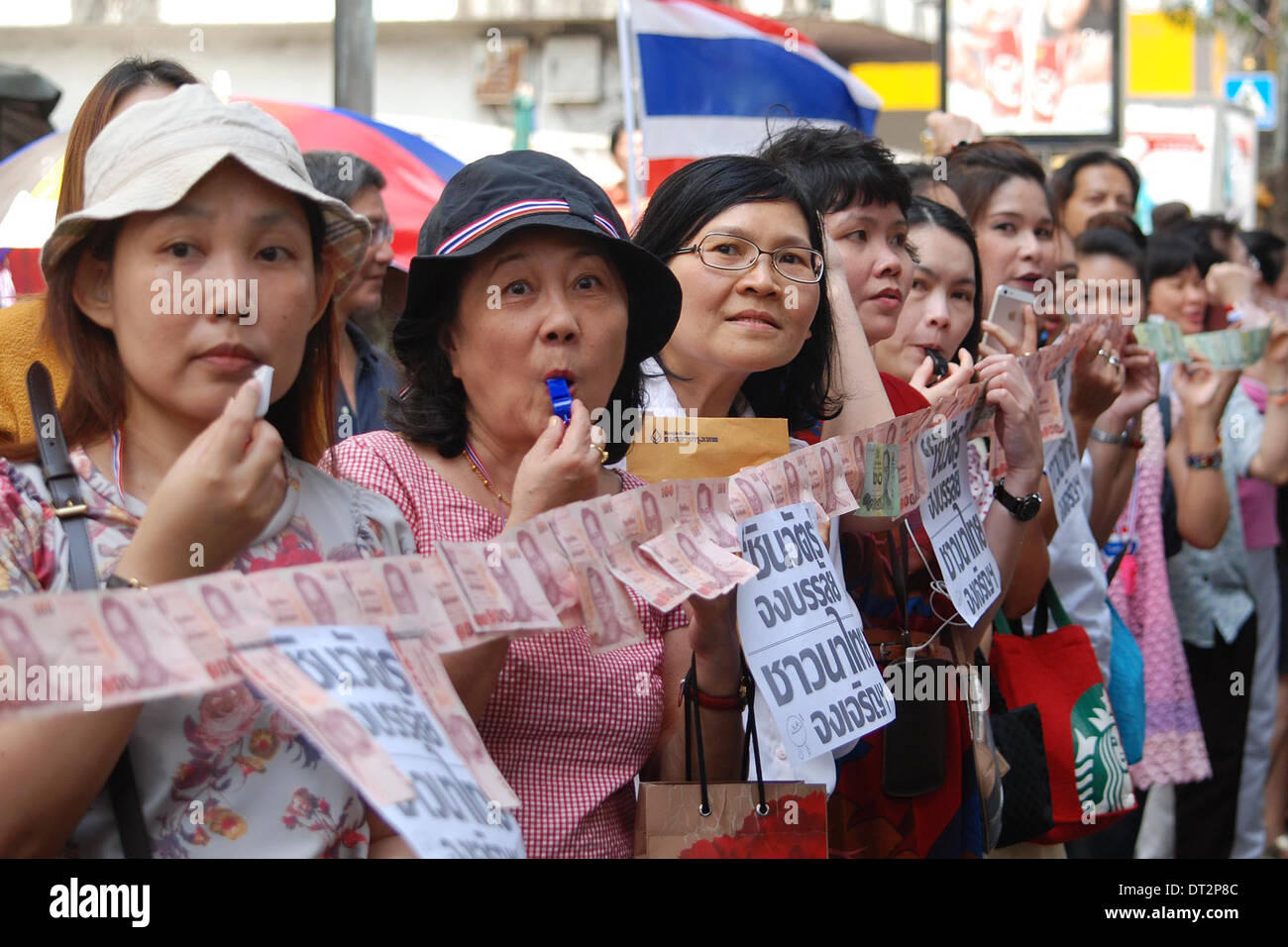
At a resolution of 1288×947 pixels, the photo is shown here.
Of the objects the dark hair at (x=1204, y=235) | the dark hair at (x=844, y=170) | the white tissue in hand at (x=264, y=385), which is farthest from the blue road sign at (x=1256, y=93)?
the white tissue in hand at (x=264, y=385)

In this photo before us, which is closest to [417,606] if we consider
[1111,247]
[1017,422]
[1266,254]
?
[1017,422]

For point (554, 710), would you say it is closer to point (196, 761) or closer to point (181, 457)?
point (196, 761)

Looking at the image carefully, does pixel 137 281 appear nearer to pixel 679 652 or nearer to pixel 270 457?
pixel 270 457

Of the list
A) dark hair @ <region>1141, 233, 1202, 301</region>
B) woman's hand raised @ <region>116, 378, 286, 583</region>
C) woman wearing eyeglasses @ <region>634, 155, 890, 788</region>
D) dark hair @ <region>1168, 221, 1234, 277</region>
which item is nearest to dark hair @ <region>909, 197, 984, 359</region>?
woman wearing eyeglasses @ <region>634, 155, 890, 788</region>

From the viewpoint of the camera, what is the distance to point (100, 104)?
2.56m

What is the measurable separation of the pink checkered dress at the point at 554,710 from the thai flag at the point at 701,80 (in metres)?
3.91

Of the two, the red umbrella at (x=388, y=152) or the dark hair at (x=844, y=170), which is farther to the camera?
the red umbrella at (x=388, y=152)

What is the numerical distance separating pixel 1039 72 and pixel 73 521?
12.5 meters

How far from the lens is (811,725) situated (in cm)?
264

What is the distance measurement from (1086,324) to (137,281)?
10.4 feet

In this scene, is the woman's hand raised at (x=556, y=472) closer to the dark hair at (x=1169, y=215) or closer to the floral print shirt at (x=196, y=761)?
the floral print shirt at (x=196, y=761)

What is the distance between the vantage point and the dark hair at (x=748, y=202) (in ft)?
10.7

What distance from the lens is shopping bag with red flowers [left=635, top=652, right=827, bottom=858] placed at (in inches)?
99.3
